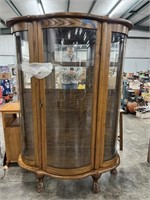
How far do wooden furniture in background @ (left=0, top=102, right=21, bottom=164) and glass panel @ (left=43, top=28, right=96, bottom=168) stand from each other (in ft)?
2.12

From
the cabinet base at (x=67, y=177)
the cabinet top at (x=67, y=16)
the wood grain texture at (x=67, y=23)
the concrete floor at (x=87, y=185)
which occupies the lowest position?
the concrete floor at (x=87, y=185)

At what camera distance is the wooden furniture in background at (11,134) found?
2396mm

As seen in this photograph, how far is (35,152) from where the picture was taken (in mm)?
2029

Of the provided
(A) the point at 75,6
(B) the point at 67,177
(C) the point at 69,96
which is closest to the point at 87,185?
(B) the point at 67,177

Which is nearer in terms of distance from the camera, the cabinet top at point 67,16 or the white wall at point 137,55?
the cabinet top at point 67,16

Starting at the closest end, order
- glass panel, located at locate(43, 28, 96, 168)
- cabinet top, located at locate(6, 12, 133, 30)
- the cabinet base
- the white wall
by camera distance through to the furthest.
Result: cabinet top, located at locate(6, 12, 133, 30) → glass panel, located at locate(43, 28, 96, 168) → the cabinet base → the white wall

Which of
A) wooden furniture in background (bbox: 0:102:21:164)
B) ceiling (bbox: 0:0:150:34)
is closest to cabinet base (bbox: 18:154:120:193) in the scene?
wooden furniture in background (bbox: 0:102:21:164)

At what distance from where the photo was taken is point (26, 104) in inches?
79.9

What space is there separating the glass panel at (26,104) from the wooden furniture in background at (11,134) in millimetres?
293

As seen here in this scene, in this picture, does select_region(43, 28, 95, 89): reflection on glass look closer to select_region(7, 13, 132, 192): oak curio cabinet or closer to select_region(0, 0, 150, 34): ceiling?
select_region(7, 13, 132, 192): oak curio cabinet

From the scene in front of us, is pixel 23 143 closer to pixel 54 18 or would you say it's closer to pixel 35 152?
pixel 35 152

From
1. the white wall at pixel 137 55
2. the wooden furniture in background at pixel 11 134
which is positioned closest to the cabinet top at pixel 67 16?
the wooden furniture in background at pixel 11 134

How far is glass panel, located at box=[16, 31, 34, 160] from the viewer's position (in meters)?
1.82

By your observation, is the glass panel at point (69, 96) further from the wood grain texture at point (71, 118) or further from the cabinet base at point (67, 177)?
the cabinet base at point (67, 177)
